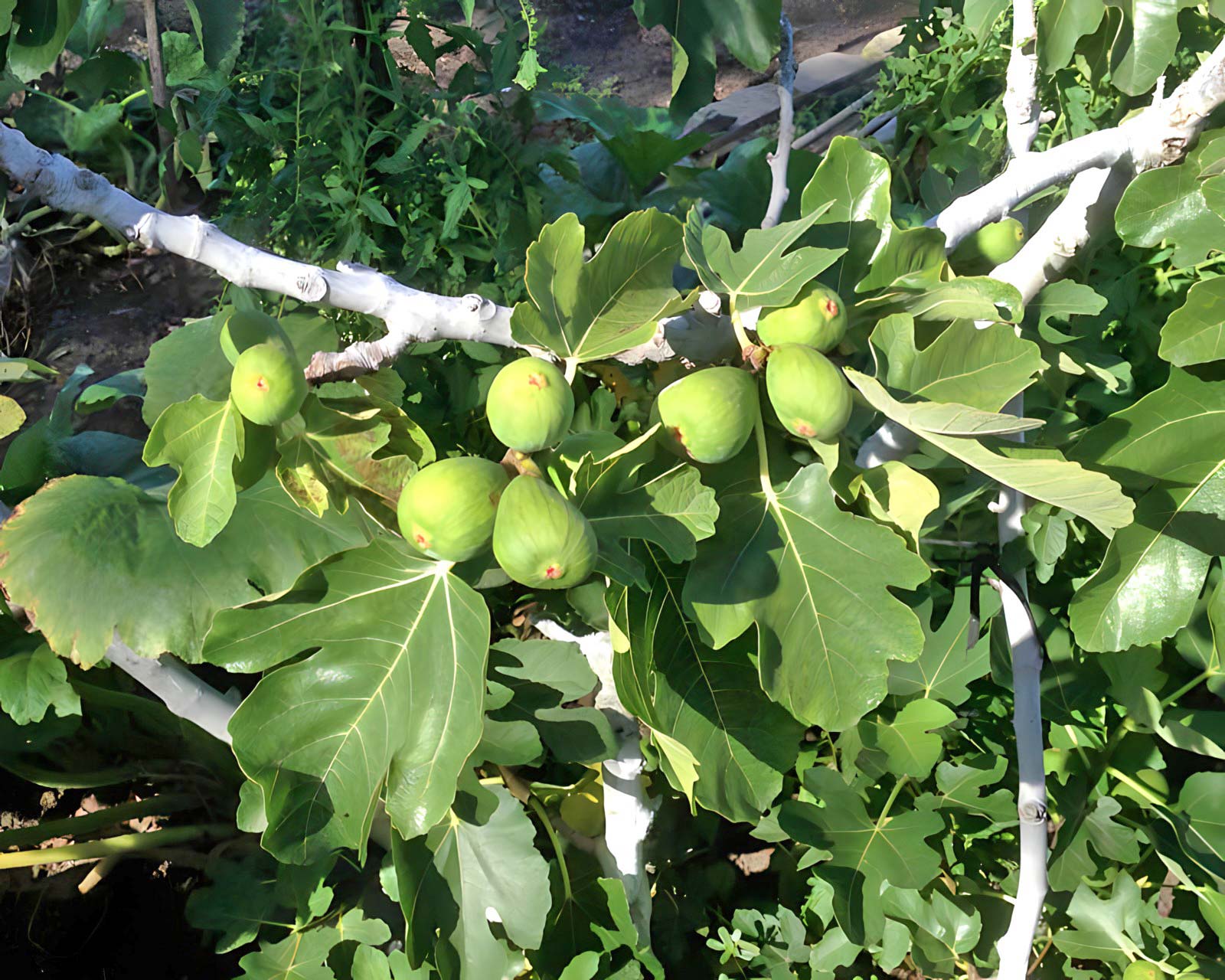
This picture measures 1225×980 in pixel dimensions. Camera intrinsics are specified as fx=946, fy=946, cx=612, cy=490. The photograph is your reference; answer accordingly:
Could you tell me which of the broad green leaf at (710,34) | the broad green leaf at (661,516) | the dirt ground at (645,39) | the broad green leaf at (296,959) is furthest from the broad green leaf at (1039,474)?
the dirt ground at (645,39)

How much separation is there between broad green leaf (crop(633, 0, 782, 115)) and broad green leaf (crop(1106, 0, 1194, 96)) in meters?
A: 0.47

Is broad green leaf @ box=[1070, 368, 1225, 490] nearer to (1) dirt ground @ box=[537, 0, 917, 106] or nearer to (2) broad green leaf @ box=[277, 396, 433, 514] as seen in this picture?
(2) broad green leaf @ box=[277, 396, 433, 514]

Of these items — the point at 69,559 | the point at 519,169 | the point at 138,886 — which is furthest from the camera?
the point at 519,169

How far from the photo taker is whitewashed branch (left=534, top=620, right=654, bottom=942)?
1.14 metres

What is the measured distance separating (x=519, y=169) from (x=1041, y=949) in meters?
1.87

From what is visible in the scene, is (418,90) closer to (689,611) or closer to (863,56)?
(689,611)

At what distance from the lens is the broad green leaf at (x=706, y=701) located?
73 centimetres

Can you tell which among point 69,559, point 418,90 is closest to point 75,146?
point 418,90

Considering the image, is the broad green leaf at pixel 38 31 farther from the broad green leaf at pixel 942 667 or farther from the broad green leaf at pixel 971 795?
the broad green leaf at pixel 971 795

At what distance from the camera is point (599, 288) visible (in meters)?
0.67

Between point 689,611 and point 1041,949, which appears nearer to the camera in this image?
point 689,611

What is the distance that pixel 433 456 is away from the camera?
0.73 m

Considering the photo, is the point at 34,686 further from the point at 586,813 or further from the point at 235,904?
the point at 586,813

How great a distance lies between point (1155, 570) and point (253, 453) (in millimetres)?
773
